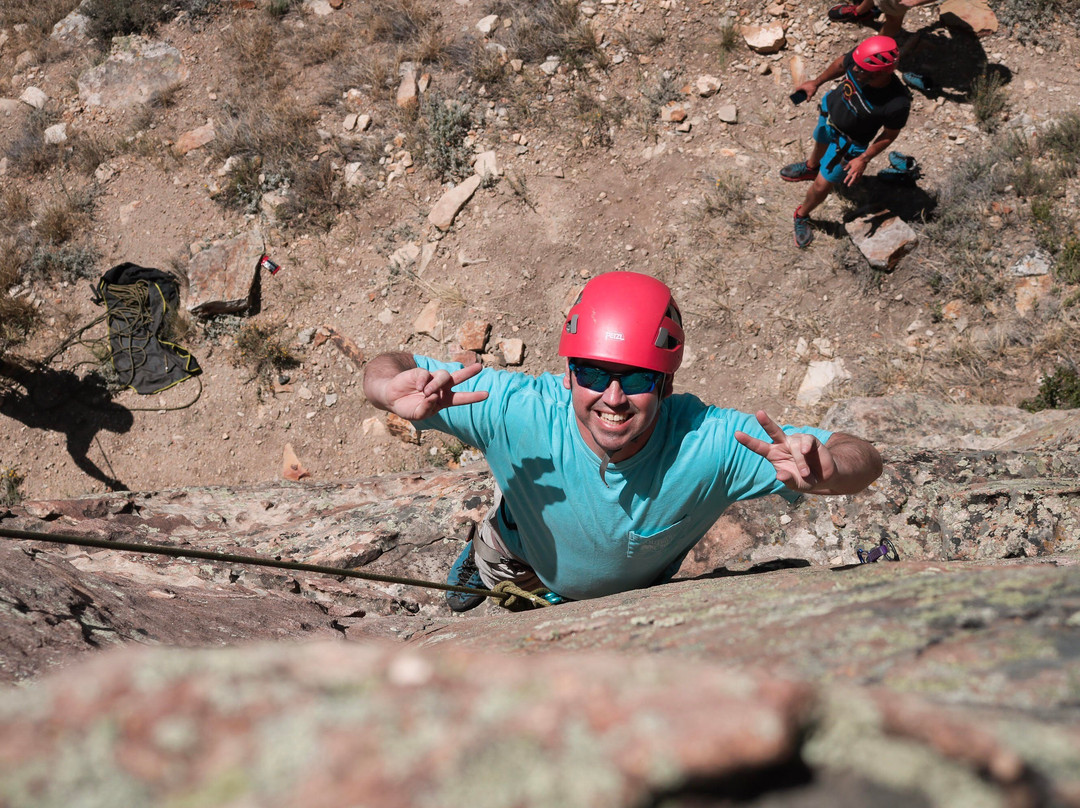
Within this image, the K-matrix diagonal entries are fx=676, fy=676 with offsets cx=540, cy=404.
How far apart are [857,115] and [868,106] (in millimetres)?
102

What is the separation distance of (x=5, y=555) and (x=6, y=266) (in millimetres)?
7282

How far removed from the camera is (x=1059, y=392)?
17.2ft

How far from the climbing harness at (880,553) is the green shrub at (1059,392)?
3.10 metres

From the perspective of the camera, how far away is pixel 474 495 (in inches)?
139

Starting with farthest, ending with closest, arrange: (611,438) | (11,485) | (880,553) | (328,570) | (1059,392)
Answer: (11,485) < (1059,392) < (880,553) < (611,438) < (328,570)

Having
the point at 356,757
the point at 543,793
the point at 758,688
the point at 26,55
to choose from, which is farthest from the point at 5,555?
the point at 26,55

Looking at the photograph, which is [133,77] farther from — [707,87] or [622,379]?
[622,379]

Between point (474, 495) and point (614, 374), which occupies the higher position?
point (614, 374)

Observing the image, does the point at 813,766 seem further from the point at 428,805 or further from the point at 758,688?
the point at 428,805

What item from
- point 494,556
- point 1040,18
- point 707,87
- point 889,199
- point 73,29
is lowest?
point 494,556

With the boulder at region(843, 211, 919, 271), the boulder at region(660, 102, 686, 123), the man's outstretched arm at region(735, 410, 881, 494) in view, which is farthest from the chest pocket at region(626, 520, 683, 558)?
the boulder at region(660, 102, 686, 123)

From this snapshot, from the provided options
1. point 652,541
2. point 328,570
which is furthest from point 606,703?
point 652,541

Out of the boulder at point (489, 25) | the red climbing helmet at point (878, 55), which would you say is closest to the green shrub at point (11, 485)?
the boulder at point (489, 25)

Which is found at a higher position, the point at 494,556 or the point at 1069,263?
the point at 1069,263
